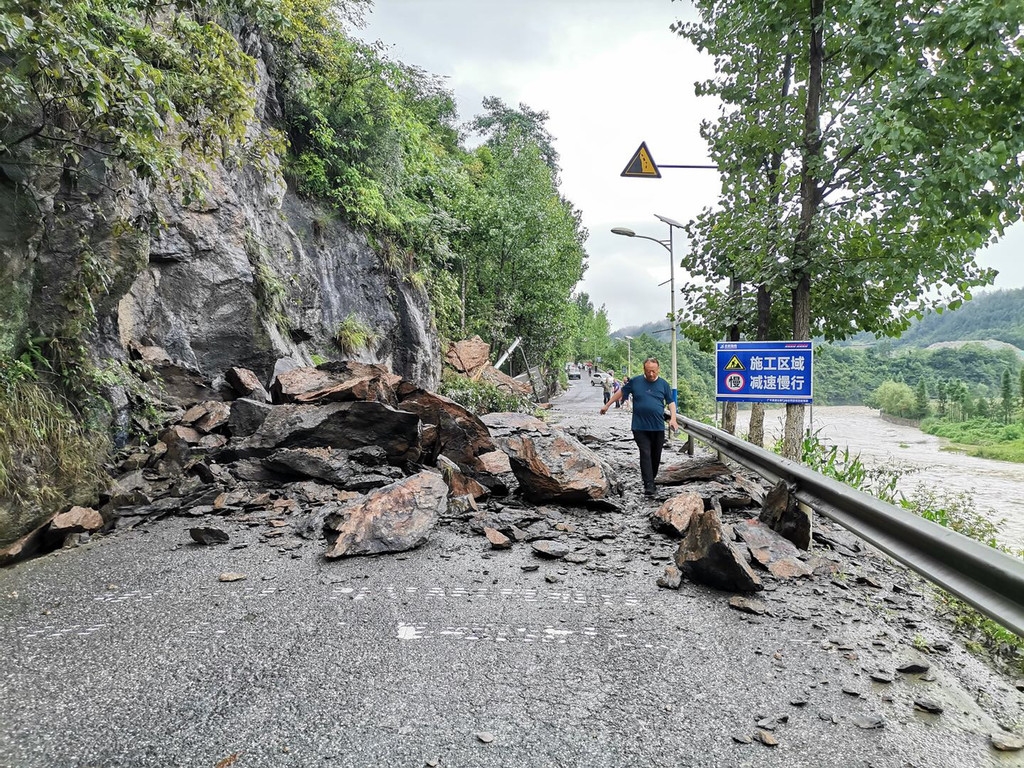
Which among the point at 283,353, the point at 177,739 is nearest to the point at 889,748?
the point at 177,739

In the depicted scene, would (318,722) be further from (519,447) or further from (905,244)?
(905,244)

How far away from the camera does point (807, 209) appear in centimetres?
788

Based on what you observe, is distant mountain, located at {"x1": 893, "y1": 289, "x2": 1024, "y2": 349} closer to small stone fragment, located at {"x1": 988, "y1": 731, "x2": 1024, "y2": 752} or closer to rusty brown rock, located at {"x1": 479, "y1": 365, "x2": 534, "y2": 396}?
rusty brown rock, located at {"x1": 479, "y1": 365, "x2": 534, "y2": 396}

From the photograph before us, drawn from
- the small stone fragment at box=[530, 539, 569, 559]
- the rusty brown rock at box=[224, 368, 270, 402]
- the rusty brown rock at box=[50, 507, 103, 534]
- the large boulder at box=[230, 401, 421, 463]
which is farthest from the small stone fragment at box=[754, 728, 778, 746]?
the rusty brown rock at box=[224, 368, 270, 402]

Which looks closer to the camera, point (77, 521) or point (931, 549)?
point (931, 549)

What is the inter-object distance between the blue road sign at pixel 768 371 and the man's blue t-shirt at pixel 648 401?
35.3 inches

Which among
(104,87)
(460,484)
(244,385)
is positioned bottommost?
(460,484)

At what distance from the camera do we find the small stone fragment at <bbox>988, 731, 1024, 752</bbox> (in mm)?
1969

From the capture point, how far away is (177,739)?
2000 millimetres

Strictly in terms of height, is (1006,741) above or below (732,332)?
below

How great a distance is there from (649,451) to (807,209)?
14.4 feet

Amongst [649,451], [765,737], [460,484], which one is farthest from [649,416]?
Answer: [765,737]

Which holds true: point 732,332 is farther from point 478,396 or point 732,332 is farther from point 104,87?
point 104,87

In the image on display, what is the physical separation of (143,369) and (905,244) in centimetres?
1007
